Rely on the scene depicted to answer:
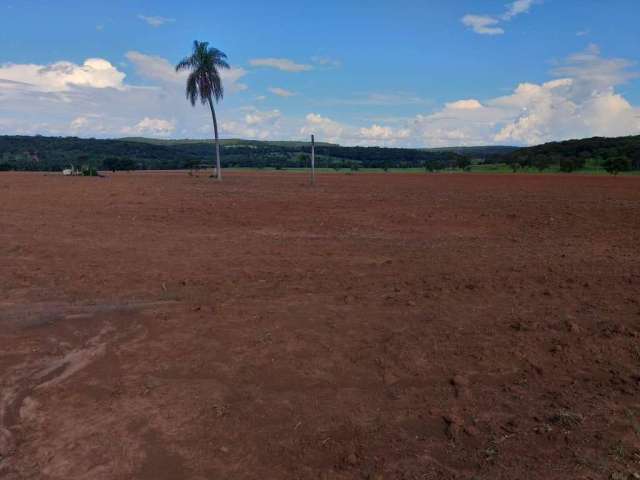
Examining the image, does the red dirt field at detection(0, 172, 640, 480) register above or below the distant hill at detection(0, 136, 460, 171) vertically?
below

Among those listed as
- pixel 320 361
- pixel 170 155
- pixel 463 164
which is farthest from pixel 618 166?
pixel 170 155

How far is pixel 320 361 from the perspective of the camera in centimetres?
515

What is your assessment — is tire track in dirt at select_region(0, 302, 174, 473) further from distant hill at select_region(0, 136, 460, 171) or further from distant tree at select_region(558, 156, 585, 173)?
distant hill at select_region(0, 136, 460, 171)

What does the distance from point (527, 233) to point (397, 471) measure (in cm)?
995

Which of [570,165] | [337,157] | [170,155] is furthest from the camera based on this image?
[337,157]

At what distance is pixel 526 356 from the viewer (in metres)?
5.16

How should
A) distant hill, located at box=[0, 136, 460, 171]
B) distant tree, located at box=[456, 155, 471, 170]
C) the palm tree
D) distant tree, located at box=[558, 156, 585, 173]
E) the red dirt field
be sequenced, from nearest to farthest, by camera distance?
the red dirt field < the palm tree < distant tree, located at box=[558, 156, 585, 173] < distant tree, located at box=[456, 155, 471, 170] < distant hill, located at box=[0, 136, 460, 171]

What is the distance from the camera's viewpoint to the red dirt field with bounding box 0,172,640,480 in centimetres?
366

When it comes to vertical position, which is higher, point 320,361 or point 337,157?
point 337,157

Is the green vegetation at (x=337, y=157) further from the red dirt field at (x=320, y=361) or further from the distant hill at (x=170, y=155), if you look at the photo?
the red dirt field at (x=320, y=361)

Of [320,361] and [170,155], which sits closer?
[320,361]

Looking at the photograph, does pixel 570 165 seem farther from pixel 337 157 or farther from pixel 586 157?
pixel 337 157

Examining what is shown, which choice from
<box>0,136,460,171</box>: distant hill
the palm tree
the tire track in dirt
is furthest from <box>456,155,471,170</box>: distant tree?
the tire track in dirt

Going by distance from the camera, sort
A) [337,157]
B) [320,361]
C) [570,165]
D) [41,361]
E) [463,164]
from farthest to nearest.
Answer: [337,157] < [463,164] < [570,165] < [41,361] < [320,361]
